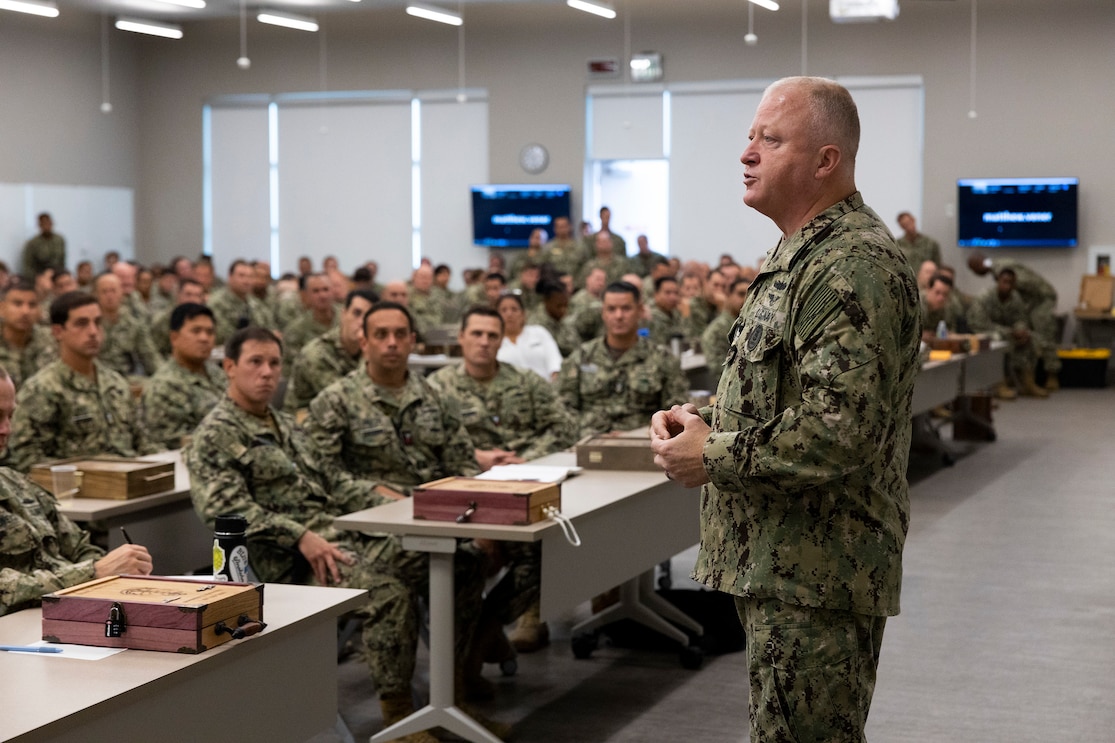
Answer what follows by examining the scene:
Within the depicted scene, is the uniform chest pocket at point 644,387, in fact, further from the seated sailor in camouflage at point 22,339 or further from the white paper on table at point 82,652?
the white paper on table at point 82,652

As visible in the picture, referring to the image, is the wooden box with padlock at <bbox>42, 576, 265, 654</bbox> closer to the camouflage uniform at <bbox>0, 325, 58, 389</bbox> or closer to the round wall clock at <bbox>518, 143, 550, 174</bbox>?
the camouflage uniform at <bbox>0, 325, 58, 389</bbox>

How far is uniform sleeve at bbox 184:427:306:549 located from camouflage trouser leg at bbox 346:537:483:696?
0.89 ft

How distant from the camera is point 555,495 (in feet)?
12.9

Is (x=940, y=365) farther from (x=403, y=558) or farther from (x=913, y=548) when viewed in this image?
(x=403, y=558)

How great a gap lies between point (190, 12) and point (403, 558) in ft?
47.9

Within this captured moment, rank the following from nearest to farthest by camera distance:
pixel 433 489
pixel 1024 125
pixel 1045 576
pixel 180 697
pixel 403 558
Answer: pixel 180 697 < pixel 433 489 < pixel 403 558 < pixel 1045 576 < pixel 1024 125

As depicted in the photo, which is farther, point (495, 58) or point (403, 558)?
point (495, 58)

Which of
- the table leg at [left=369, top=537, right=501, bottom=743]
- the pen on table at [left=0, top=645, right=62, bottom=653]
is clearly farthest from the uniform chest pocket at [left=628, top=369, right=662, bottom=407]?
the pen on table at [left=0, top=645, right=62, bottom=653]

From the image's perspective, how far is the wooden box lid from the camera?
4.26m

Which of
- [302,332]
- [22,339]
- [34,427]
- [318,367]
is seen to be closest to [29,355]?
[22,339]

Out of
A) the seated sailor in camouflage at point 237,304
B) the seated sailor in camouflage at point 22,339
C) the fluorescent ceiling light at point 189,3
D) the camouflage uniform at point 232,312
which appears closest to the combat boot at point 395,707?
the seated sailor in camouflage at point 22,339

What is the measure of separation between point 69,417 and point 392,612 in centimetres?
193

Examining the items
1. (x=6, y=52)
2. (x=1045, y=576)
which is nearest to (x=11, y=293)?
(x=1045, y=576)

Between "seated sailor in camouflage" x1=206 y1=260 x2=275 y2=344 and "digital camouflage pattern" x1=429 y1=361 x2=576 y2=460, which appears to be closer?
"digital camouflage pattern" x1=429 y1=361 x2=576 y2=460
